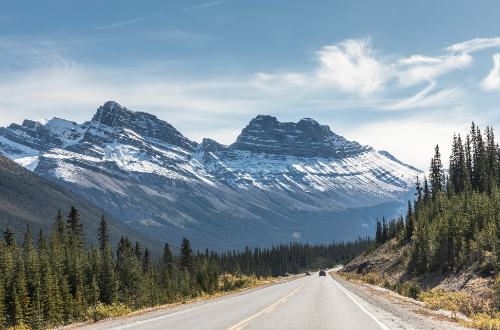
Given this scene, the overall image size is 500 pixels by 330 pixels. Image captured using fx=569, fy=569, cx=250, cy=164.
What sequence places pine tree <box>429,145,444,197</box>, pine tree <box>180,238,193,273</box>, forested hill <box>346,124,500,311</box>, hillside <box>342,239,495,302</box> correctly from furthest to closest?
pine tree <box>429,145,444,197</box> → pine tree <box>180,238,193,273</box> → forested hill <box>346,124,500,311</box> → hillside <box>342,239,495,302</box>

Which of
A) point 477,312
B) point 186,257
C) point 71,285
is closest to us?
point 477,312

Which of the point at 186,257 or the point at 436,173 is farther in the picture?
the point at 436,173

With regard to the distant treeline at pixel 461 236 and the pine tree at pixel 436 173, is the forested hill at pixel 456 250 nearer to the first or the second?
the distant treeline at pixel 461 236

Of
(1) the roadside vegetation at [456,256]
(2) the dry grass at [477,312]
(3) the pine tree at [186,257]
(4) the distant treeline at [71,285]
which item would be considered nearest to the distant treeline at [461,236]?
(1) the roadside vegetation at [456,256]

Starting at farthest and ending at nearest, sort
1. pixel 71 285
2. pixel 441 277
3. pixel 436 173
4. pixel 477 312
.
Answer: pixel 436 173 < pixel 71 285 < pixel 441 277 < pixel 477 312

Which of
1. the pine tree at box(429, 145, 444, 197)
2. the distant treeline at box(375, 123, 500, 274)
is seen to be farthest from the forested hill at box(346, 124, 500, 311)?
the pine tree at box(429, 145, 444, 197)

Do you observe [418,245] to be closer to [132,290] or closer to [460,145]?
[132,290]

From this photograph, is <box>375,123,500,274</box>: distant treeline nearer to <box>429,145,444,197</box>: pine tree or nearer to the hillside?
the hillside

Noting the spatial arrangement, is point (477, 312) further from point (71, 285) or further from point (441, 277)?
point (71, 285)

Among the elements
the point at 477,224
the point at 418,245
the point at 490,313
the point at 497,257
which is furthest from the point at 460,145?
the point at 490,313

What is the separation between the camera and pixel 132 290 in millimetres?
68562

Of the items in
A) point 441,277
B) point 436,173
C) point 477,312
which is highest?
point 436,173

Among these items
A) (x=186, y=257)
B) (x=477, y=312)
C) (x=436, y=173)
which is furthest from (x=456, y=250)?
(x=436, y=173)

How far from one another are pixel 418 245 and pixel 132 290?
36487 millimetres
